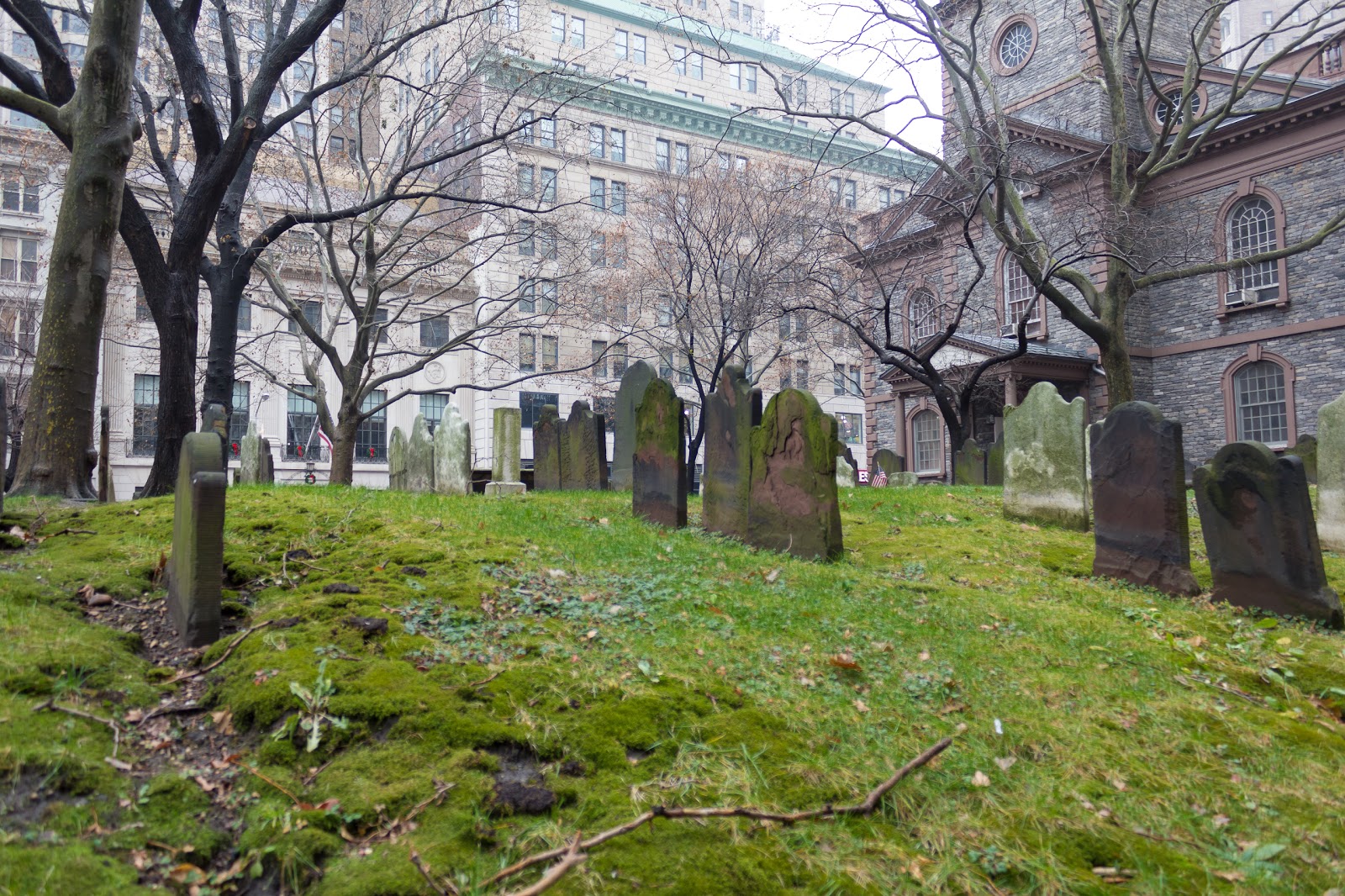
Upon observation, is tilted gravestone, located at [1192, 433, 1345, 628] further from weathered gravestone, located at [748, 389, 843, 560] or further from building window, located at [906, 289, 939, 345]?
building window, located at [906, 289, 939, 345]

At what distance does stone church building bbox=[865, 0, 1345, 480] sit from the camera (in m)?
23.2

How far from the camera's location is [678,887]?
284cm

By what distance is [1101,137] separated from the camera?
92.4ft

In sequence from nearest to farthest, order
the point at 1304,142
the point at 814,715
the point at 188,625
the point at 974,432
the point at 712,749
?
the point at 712,749
the point at 814,715
the point at 188,625
the point at 1304,142
the point at 974,432

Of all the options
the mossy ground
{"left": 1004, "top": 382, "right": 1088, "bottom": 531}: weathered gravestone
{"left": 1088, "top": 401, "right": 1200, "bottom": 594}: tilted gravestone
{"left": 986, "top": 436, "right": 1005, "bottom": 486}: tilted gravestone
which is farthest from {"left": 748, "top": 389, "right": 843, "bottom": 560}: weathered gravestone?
{"left": 986, "top": 436, "right": 1005, "bottom": 486}: tilted gravestone

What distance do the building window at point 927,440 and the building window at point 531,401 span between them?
15.6 meters

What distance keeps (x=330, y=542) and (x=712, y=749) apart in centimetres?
385

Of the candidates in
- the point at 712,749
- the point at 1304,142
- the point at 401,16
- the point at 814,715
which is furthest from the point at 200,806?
the point at 1304,142

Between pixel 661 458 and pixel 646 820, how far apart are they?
263 inches

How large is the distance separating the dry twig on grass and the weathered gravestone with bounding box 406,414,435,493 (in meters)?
10.4

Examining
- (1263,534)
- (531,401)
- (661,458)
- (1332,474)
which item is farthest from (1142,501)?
(531,401)

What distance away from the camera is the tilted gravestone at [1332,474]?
8742 mm

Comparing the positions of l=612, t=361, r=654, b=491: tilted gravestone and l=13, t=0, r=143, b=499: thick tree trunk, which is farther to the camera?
l=612, t=361, r=654, b=491: tilted gravestone

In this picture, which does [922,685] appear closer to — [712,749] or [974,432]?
[712,749]
